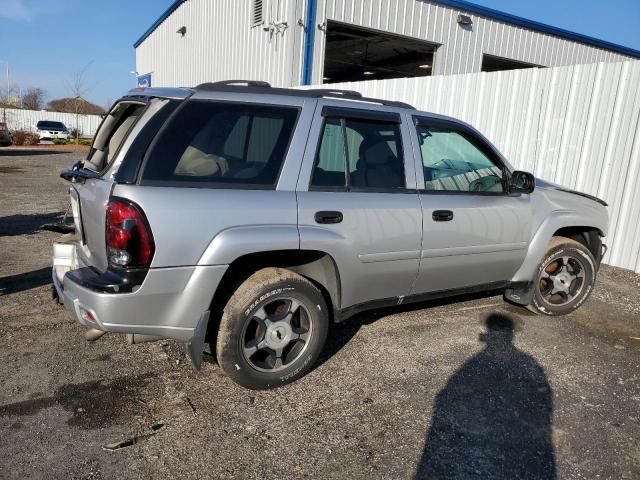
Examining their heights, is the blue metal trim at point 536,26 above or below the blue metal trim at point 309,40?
above

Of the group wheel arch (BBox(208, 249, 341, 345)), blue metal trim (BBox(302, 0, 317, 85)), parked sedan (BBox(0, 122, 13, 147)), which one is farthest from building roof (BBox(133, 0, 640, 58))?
wheel arch (BBox(208, 249, 341, 345))

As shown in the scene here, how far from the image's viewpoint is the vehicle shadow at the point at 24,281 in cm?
493

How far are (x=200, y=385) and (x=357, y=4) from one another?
12064 millimetres

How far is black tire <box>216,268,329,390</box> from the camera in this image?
3.09 meters

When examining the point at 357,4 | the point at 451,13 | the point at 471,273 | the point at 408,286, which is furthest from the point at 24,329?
the point at 451,13

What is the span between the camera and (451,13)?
582 inches

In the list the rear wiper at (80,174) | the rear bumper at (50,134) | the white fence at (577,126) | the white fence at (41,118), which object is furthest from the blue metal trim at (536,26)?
the white fence at (41,118)

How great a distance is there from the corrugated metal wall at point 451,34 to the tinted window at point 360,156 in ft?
32.7

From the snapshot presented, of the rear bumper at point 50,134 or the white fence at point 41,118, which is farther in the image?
the white fence at point 41,118

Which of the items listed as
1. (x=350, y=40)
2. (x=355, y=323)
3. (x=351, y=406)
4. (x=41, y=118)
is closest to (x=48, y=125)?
(x=41, y=118)

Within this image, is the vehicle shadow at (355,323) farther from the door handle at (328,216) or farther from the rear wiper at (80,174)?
the rear wiper at (80,174)

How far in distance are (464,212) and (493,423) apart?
163cm

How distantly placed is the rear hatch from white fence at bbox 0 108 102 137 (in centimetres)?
3990

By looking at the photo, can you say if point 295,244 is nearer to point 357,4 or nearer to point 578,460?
point 578,460
